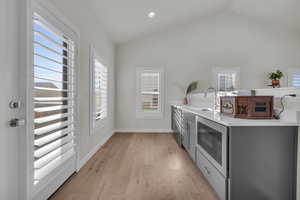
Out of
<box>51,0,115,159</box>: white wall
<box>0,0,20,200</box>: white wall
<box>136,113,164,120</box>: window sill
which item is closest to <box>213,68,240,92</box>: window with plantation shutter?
<box>136,113,164,120</box>: window sill

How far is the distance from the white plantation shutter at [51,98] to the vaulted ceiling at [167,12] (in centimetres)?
127

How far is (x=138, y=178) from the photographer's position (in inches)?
85.7

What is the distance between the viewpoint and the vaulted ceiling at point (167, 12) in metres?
3.23

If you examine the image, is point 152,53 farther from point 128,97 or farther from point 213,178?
point 213,178

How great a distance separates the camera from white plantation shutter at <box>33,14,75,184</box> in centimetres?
158

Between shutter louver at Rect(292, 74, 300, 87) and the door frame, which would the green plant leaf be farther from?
the door frame

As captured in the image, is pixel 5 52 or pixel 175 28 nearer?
pixel 5 52

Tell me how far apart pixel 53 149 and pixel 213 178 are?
1.71 meters

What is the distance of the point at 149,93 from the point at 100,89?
180cm

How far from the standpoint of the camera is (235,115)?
180 centimetres

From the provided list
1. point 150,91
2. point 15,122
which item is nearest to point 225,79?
point 150,91

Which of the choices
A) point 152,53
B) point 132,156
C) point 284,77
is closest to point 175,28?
point 152,53

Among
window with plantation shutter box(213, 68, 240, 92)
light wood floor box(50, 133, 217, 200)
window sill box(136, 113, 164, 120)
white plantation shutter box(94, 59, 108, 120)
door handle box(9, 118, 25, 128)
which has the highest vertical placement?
window with plantation shutter box(213, 68, 240, 92)

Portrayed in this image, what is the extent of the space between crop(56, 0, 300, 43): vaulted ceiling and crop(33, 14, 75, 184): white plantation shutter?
1.27 meters
